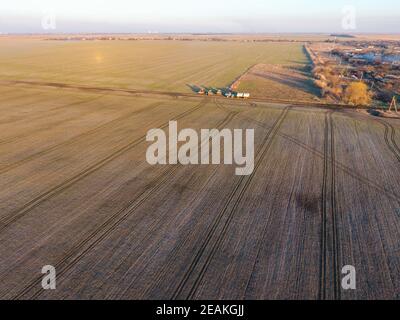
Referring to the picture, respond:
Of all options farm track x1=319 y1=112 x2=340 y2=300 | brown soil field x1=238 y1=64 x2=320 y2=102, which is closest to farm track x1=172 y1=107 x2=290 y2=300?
farm track x1=319 y1=112 x2=340 y2=300

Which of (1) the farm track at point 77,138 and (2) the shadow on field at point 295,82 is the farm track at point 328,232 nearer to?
(1) the farm track at point 77,138

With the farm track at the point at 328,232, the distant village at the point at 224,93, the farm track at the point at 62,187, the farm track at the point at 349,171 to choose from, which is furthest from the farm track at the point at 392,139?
the farm track at the point at 62,187

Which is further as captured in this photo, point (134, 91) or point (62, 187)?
point (134, 91)

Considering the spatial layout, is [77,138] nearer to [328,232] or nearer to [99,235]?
[99,235]

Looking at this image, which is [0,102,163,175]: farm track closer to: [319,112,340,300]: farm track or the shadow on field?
[319,112,340,300]: farm track

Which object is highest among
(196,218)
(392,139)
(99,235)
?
(392,139)

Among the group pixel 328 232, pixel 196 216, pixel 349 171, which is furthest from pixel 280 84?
pixel 196 216
